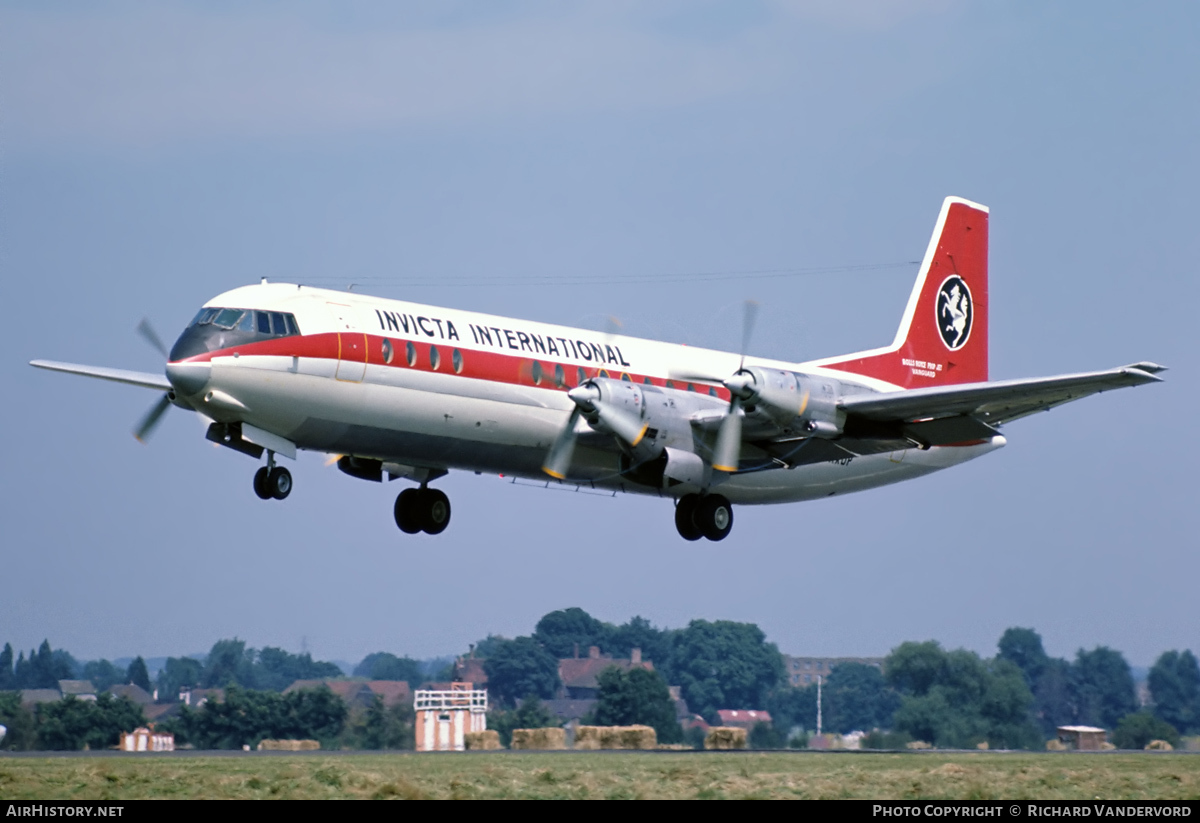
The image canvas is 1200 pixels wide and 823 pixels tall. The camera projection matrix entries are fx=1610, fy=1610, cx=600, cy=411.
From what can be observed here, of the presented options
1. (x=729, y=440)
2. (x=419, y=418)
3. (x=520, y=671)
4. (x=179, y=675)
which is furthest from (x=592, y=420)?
(x=179, y=675)

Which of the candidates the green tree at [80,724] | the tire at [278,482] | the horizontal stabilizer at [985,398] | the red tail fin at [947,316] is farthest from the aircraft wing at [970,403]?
the green tree at [80,724]

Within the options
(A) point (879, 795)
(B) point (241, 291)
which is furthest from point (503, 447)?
(A) point (879, 795)

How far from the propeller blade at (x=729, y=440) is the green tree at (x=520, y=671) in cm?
2820

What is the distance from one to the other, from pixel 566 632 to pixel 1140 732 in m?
23.3

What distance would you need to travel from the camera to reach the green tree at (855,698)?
44.4m

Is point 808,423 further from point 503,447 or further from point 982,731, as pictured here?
point 982,731

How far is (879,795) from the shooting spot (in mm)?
21328

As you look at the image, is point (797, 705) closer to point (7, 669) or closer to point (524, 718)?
point (524, 718)

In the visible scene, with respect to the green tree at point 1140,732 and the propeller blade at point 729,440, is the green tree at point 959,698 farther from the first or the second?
the propeller blade at point 729,440

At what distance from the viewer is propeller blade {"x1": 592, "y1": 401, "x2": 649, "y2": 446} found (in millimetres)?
25859

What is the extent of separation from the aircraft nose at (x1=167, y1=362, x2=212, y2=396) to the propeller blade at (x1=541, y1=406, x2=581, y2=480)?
6184mm

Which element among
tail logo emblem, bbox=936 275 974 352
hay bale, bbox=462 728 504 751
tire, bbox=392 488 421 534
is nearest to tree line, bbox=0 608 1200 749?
hay bale, bbox=462 728 504 751

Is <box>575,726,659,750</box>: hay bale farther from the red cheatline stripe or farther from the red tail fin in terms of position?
the red tail fin
